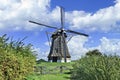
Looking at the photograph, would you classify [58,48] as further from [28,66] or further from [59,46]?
[28,66]

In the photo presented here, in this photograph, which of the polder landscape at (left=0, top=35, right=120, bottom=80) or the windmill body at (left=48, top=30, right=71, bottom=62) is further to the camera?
the windmill body at (left=48, top=30, right=71, bottom=62)

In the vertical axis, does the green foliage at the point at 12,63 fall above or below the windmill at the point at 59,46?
below

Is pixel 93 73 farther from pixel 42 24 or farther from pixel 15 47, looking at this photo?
pixel 42 24

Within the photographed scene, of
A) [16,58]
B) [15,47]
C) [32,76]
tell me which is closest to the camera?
[16,58]

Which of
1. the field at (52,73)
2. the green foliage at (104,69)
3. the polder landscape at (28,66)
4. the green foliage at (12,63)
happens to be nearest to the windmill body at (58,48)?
the field at (52,73)

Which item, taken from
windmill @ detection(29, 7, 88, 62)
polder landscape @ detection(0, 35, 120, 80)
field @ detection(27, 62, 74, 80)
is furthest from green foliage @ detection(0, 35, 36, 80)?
windmill @ detection(29, 7, 88, 62)

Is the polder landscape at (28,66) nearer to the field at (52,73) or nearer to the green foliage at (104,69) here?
the green foliage at (104,69)

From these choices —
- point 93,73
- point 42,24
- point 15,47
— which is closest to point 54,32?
point 42,24

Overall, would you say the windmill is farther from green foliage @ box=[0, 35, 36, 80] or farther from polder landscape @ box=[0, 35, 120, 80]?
green foliage @ box=[0, 35, 36, 80]

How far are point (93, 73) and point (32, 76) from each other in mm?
6286

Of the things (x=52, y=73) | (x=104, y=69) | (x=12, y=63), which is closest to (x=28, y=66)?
(x=12, y=63)

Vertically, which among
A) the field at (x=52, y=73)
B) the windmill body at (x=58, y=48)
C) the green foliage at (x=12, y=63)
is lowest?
the green foliage at (x=12, y=63)

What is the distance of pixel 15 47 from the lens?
64.1 ft

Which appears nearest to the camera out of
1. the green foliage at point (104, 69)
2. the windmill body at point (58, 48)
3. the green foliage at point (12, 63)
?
the green foliage at point (12, 63)
